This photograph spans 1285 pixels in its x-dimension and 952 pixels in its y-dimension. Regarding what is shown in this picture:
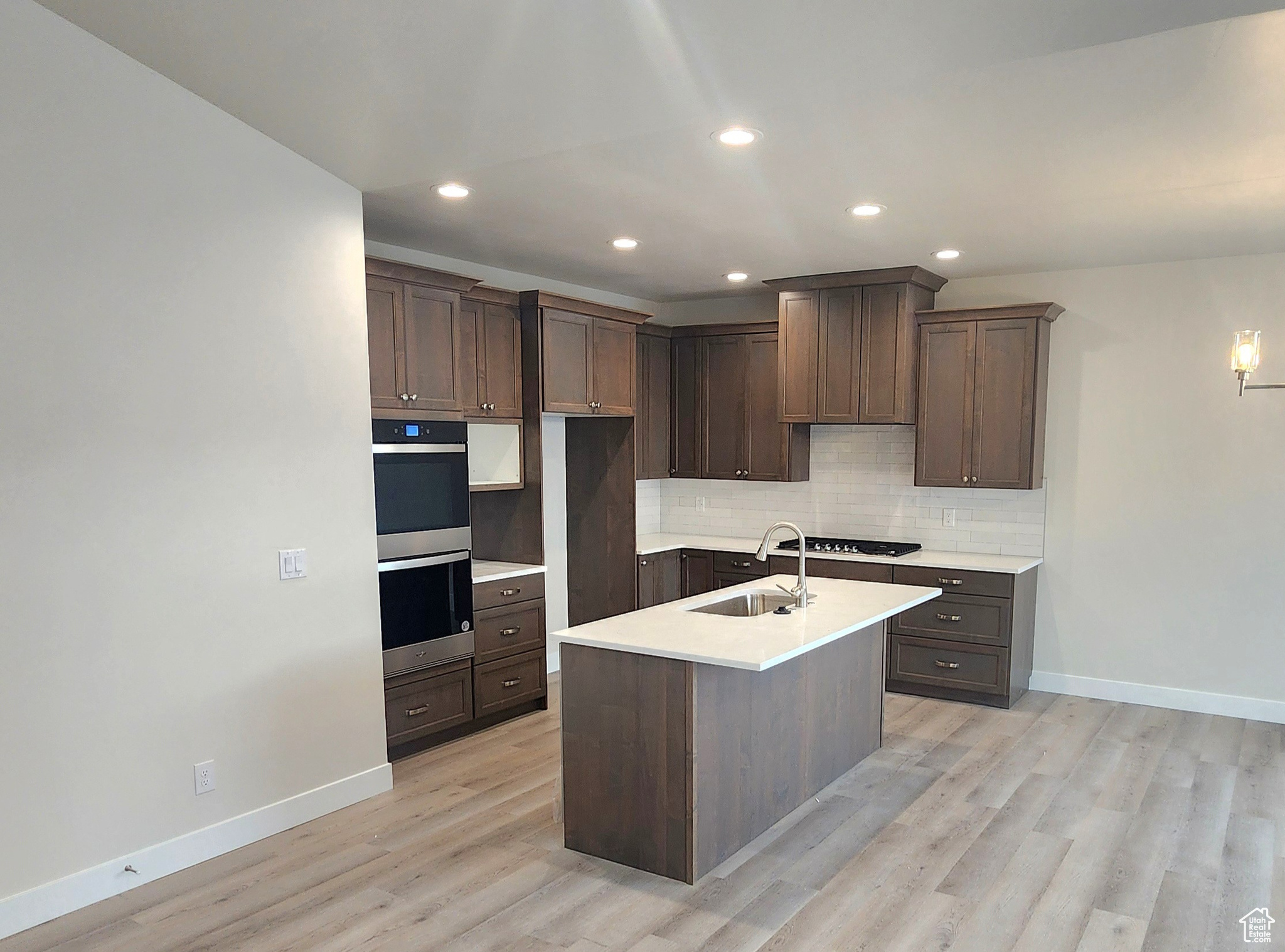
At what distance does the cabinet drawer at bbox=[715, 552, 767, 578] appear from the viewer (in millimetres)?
5930

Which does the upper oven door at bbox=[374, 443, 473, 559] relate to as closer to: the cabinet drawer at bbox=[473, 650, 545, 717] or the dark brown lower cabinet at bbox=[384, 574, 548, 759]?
the dark brown lower cabinet at bbox=[384, 574, 548, 759]

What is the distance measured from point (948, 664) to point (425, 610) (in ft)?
10.2

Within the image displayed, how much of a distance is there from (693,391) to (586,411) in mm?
1375

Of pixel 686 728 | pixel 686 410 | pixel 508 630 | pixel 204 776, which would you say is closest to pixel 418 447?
pixel 508 630

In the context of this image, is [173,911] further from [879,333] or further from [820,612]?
[879,333]

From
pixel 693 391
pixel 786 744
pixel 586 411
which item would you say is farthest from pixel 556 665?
pixel 786 744

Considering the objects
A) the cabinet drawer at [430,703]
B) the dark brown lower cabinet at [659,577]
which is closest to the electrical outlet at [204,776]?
the cabinet drawer at [430,703]

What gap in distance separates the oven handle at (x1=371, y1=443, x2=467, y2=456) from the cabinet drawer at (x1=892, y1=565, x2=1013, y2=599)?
2.75 metres

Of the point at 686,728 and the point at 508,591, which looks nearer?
the point at 686,728

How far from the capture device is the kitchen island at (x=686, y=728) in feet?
10.1

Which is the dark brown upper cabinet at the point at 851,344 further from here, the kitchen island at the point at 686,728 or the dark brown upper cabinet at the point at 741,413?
the kitchen island at the point at 686,728

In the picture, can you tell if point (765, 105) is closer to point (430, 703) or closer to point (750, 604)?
point (750, 604)

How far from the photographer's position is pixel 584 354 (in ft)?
17.5

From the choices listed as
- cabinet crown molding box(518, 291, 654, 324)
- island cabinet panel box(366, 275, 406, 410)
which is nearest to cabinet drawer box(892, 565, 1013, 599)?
cabinet crown molding box(518, 291, 654, 324)
